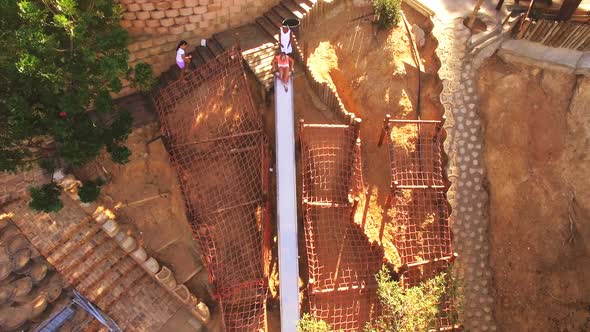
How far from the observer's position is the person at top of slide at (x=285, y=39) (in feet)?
A: 29.7

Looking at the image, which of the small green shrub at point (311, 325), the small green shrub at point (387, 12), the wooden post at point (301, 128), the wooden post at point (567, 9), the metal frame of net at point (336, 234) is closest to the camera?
the small green shrub at point (311, 325)

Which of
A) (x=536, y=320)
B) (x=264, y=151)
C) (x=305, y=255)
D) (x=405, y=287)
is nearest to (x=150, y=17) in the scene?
(x=264, y=151)

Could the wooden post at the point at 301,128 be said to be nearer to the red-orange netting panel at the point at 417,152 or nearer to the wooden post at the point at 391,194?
the red-orange netting panel at the point at 417,152

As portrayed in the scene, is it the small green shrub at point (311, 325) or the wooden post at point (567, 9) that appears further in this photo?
the wooden post at point (567, 9)

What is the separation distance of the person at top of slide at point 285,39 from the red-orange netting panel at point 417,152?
2.99m

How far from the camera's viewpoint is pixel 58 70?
6906 mm

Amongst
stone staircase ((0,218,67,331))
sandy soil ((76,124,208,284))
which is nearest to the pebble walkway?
sandy soil ((76,124,208,284))

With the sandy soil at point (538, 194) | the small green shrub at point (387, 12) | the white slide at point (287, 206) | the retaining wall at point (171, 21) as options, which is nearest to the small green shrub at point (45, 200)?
the retaining wall at point (171, 21)

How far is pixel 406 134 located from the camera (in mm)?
9828

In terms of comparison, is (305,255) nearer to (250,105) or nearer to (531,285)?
(250,105)

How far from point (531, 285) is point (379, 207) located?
4.02 meters

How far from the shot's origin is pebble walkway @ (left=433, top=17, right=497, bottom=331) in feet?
32.0

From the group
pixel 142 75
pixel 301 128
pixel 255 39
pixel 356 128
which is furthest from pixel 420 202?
pixel 142 75

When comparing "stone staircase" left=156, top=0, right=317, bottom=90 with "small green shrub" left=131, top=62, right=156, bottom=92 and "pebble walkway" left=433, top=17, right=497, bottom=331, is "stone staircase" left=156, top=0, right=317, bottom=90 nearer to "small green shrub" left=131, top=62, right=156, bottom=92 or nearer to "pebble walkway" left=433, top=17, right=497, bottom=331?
"small green shrub" left=131, top=62, right=156, bottom=92
